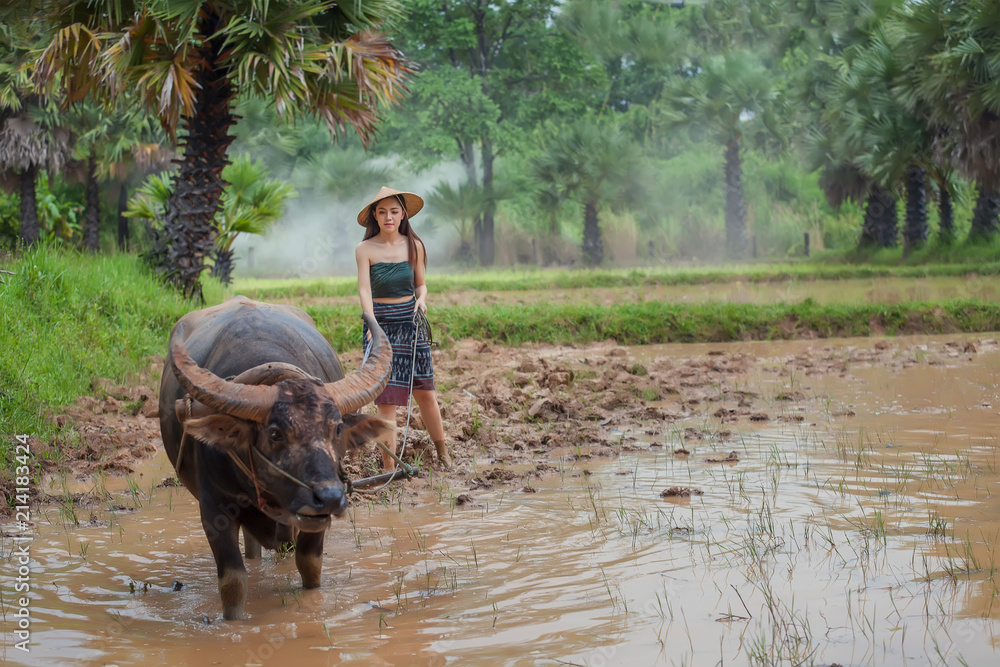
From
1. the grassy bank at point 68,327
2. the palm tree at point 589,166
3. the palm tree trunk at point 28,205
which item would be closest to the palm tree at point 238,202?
the grassy bank at point 68,327

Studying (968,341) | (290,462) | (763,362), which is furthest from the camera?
(968,341)

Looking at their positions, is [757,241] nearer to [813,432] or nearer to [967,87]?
[967,87]

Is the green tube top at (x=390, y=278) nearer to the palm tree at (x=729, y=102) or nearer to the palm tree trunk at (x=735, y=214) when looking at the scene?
the palm tree at (x=729, y=102)

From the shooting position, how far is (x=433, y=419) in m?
6.29

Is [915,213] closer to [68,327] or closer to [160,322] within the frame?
[160,322]

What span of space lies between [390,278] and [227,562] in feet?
8.23

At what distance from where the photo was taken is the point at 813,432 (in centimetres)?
688

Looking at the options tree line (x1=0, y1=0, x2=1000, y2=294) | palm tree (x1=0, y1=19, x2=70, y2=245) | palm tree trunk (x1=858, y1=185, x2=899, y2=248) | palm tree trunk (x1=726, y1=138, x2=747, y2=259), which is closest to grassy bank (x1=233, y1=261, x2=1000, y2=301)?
tree line (x1=0, y1=0, x2=1000, y2=294)

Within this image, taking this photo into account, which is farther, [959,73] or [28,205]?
[28,205]

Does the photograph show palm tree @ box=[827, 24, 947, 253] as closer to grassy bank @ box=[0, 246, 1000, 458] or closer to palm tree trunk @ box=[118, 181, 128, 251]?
Answer: grassy bank @ box=[0, 246, 1000, 458]

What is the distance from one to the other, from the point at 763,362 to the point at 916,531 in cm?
605

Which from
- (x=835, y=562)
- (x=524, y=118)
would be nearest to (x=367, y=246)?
(x=835, y=562)

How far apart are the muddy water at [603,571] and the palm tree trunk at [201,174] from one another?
20.1ft

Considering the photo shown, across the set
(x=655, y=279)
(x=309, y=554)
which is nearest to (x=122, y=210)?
(x=655, y=279)
